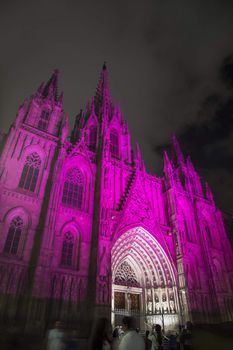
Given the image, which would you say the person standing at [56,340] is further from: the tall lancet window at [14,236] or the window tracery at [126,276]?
the window tracery at [126,276]

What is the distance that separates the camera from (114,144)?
2927 cm

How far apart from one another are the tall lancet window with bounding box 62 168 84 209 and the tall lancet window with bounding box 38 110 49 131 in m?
5.61

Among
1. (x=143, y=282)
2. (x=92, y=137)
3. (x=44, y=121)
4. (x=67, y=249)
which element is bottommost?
(x=143, y=282)

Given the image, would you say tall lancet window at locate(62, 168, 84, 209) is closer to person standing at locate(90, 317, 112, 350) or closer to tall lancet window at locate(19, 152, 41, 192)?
tall lancet window at locate(19, 152, 41, 192)

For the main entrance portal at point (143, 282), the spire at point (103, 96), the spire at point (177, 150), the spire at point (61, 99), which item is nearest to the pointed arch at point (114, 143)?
the spire at point (103, 96)

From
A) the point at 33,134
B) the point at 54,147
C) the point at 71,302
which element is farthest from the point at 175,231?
the point at 33,134

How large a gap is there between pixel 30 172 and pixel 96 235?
7.42 metres

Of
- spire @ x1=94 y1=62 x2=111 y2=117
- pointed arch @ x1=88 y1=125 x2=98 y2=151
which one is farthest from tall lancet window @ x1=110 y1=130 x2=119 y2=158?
spire @ x1=94 y1=62 x2=111 y2=117

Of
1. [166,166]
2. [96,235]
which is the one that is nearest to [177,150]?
[166,166]

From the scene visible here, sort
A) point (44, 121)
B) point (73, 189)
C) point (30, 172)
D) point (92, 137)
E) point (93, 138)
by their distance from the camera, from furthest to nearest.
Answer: point (92, 137), point (93, 138), point (44, 121), point (73, 189), point (30, 172)

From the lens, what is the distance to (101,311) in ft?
49.6

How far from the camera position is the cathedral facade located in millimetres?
15039

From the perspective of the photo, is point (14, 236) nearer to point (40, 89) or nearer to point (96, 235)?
point (96, 235)

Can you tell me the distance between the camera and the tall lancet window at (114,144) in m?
28.0
